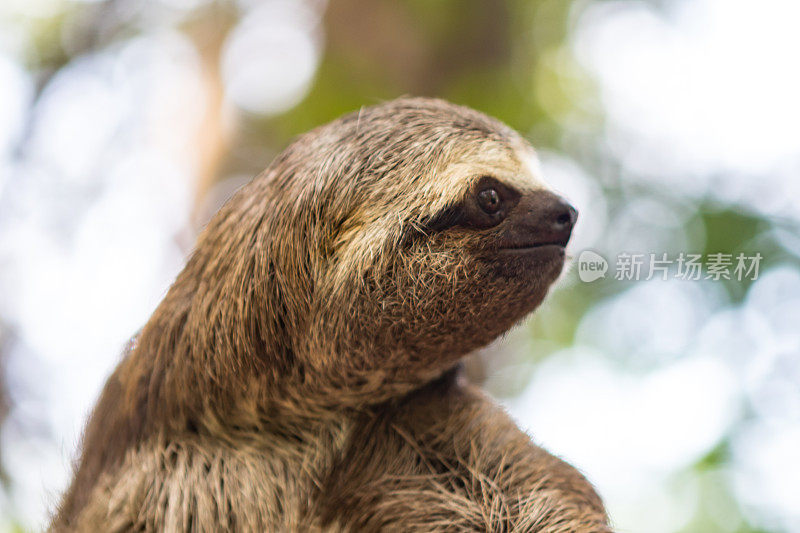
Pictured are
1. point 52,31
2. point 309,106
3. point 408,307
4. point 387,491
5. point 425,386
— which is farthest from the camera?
point 52,31

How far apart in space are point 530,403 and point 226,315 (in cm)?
503

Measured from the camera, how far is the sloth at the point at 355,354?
2396mm

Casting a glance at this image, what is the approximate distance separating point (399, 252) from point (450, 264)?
200 mm

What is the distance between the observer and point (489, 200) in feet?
7.97

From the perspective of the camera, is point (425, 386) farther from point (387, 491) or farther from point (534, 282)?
point (534, 282)

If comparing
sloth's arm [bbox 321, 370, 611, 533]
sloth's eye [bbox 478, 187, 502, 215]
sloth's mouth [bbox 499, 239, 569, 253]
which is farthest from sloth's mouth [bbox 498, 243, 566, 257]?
sloth's arm [bbox 321, 370, 611, 533]

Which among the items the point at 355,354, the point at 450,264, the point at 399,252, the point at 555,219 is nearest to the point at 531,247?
the point at 555,219

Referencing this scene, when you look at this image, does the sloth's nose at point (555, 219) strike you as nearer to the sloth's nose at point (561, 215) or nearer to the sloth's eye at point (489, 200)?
the sloth's nose at point (561, 215)

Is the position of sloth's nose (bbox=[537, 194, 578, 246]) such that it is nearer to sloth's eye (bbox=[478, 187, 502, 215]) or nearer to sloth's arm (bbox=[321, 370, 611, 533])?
sloth's eye (bbox=[478, 187, 502, 215])

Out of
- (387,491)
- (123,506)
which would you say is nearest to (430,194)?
(387,491)

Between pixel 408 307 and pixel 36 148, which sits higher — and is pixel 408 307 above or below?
below

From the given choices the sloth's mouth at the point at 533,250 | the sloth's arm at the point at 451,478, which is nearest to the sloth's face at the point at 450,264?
the sloth's mouth at the point at 533,250

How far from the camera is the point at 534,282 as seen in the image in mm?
2393

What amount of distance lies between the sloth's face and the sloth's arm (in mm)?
A: 350
